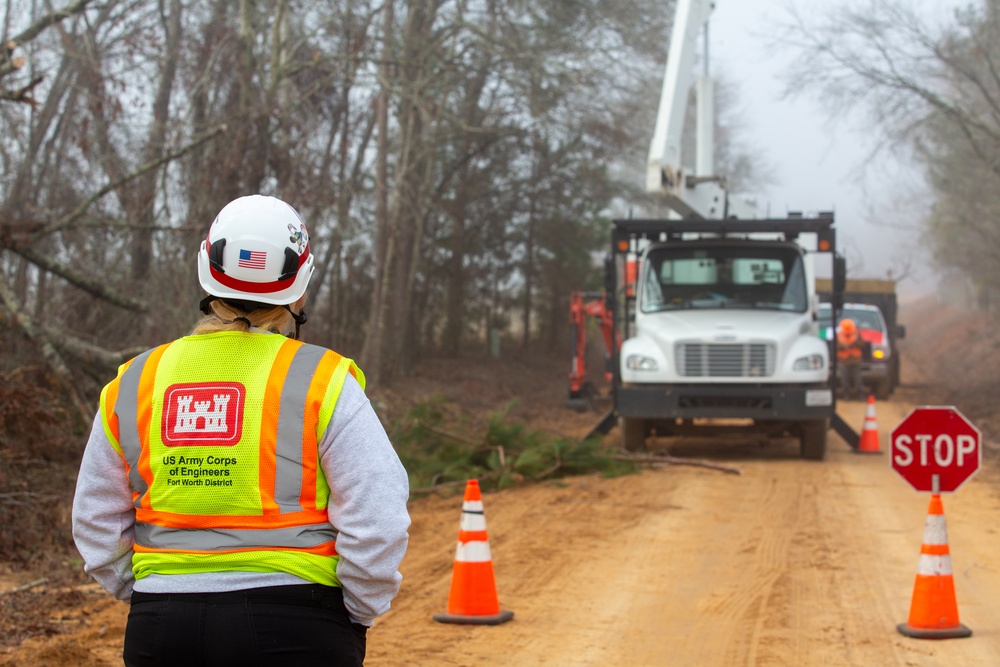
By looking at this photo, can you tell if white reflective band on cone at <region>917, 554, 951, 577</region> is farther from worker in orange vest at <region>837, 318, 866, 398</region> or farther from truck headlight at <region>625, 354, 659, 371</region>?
worker in orange vest at <region>837, 318, 866, 398</region>

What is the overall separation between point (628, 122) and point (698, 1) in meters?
8.81

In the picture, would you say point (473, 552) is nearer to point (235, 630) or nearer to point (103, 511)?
point (103, 511)

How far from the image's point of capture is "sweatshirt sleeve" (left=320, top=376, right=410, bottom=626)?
8.75ft

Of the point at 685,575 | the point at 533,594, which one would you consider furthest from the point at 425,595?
the point at 685,575

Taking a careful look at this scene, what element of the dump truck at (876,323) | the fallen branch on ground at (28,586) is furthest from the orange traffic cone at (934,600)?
the dump truck at (876,323)

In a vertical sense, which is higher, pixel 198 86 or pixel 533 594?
pixel 198 86

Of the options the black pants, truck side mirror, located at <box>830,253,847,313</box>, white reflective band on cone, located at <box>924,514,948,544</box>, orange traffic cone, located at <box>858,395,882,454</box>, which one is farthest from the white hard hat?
orange traffic cone, located at <box>858,395,882,454</box>

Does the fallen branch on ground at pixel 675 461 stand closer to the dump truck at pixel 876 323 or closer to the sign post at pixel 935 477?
the sign post at pixel 935 477

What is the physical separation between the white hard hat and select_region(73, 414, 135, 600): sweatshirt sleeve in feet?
1.52

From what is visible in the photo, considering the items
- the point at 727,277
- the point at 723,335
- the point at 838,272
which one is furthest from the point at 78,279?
the point at 838,272

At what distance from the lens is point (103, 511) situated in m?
2.84

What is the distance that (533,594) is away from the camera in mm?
7688

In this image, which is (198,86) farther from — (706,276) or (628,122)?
(628,122)

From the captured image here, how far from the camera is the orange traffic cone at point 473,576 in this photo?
6.86m
